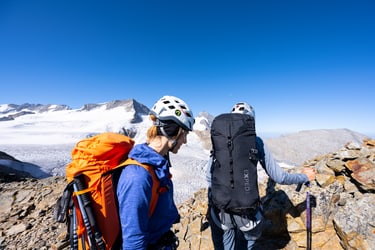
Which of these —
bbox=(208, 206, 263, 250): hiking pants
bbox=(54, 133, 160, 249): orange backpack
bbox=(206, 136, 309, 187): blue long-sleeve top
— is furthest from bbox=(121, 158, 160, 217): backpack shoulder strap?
bbox=(206, 136, 309, 187): blue long-sleeve top

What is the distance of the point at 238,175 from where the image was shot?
8.92 ft

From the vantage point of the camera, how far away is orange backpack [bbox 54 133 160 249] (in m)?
1.78

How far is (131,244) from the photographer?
169cm

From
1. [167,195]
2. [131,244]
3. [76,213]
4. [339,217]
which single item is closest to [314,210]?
[339,217]

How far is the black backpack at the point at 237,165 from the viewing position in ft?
8.89

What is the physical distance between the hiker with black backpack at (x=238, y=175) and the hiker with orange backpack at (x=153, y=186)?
670 mm

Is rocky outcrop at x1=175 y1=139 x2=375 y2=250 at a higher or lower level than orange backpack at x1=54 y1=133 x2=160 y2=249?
lower

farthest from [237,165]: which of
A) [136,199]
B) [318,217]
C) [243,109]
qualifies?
[318,217]

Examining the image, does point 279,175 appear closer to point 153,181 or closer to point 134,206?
point 153,181

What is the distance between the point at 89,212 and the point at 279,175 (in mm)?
2669

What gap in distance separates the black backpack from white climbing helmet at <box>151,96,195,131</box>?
0.62 m

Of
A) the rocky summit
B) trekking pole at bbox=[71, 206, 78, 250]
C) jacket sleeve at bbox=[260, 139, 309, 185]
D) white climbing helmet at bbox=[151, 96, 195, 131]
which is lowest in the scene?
the rocky summit

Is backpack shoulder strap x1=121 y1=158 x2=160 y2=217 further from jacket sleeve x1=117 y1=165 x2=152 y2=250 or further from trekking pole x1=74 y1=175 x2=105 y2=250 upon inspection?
trekking pole x1=74 y1=175 x2=105 y2=250

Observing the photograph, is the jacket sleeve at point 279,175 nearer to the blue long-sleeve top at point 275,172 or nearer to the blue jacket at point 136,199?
the blue long-sleeve top at point 275,172
